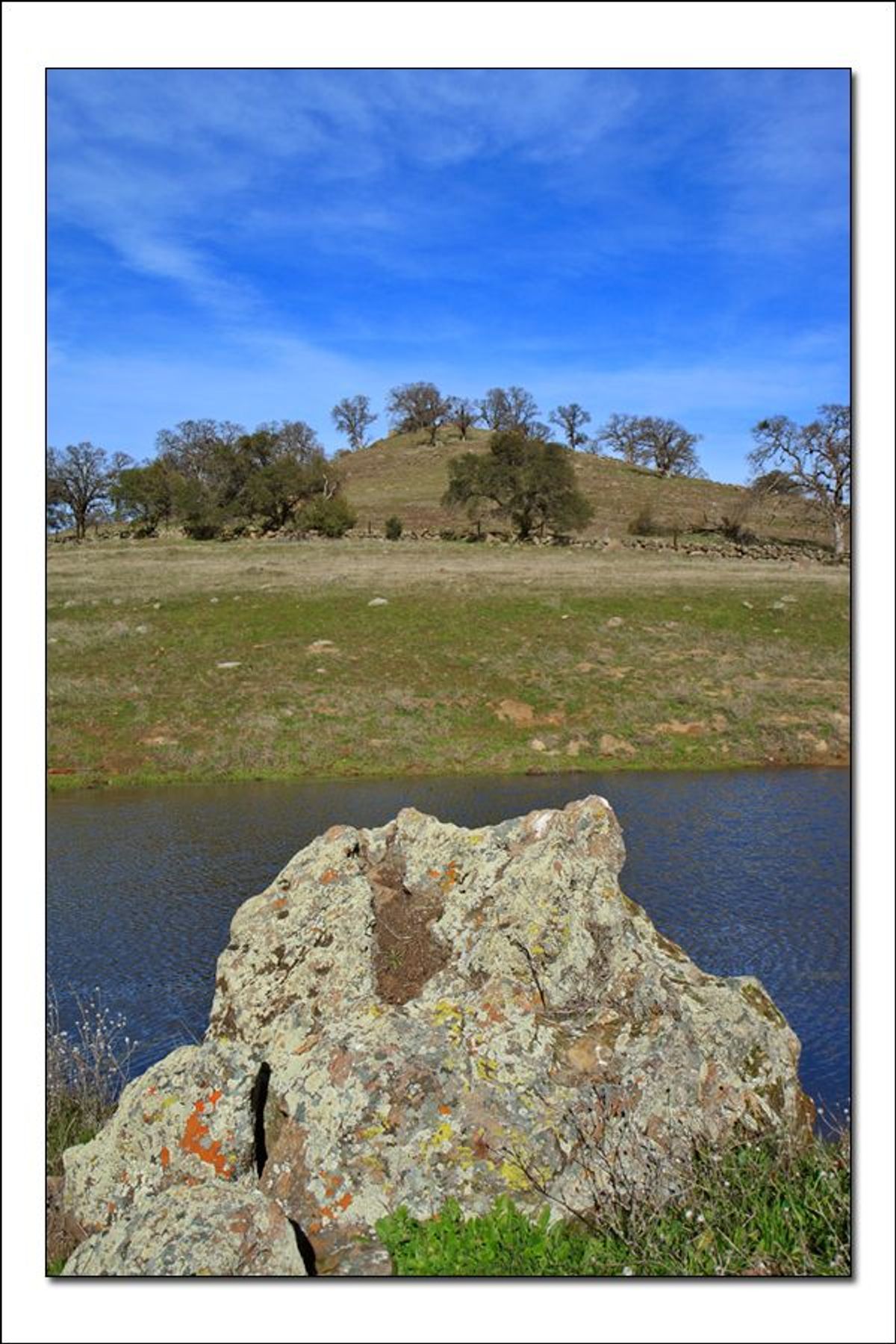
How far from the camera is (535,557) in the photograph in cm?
7575

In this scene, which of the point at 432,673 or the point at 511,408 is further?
the point at 511,408

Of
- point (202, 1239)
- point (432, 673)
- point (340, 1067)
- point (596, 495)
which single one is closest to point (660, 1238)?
point (340, 1067)

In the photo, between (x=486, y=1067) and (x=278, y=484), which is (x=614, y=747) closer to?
(x=486, y=1067)

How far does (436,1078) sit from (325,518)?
285ft

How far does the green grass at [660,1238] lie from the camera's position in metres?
7.02

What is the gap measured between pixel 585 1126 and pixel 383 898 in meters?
3.23

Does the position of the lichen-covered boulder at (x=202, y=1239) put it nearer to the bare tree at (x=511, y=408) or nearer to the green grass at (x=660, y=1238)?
the green grass at (x=660, y=1238)

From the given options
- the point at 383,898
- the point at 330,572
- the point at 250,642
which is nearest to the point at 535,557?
the point at 330,572

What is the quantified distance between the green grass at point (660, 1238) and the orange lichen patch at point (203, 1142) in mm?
1384

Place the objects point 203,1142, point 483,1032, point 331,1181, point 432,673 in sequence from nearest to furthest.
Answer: point 331,1181, point 203,1142, point 483,1032, point 432,673

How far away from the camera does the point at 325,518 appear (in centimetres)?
9219

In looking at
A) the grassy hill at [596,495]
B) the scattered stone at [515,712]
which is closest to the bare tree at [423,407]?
the grassy hill at [596,495]

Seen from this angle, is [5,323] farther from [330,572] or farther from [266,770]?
[330,572]

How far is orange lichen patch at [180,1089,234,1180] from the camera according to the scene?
25.5ft
